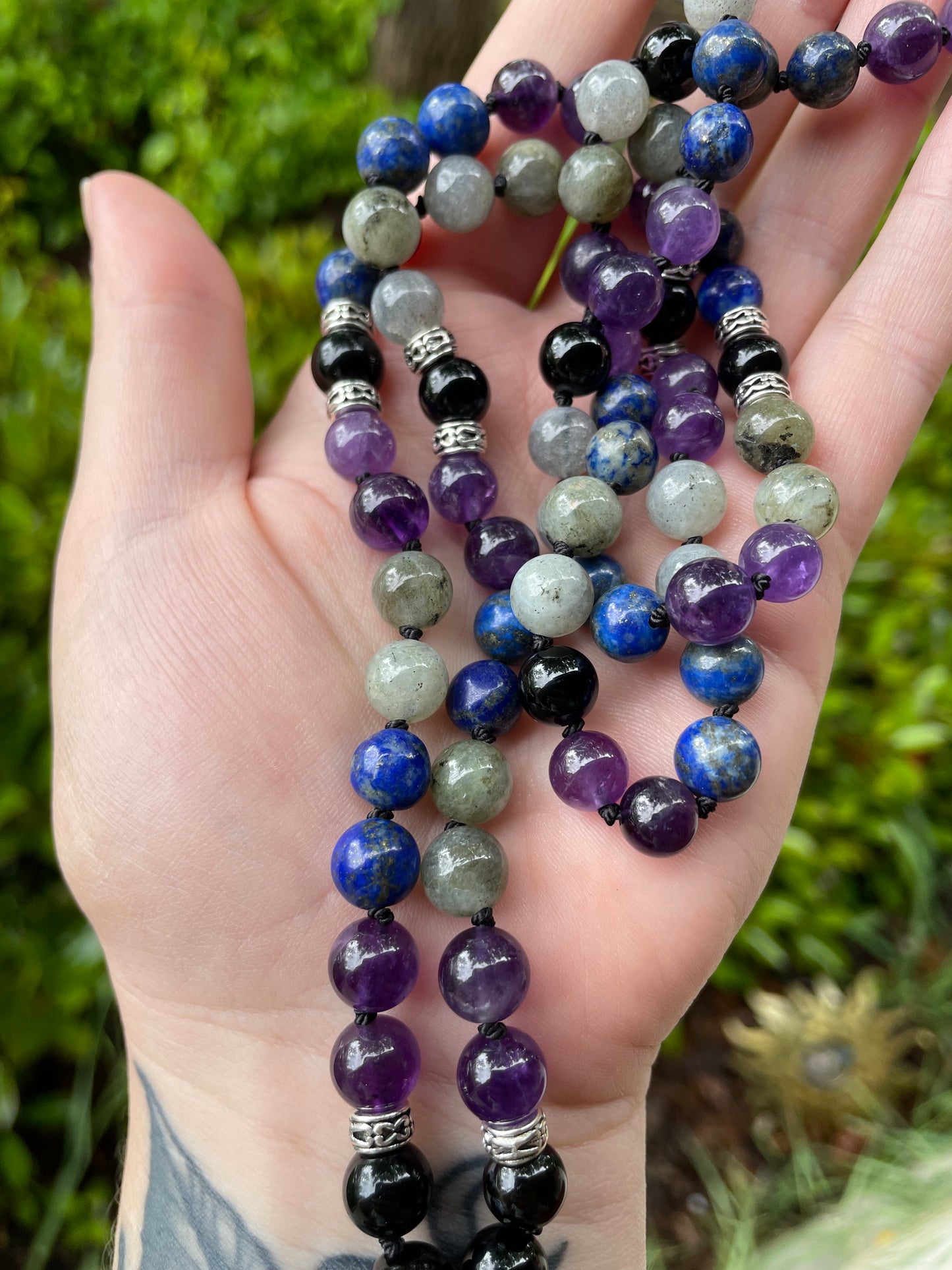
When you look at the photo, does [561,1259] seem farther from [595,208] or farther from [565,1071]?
[595,208]

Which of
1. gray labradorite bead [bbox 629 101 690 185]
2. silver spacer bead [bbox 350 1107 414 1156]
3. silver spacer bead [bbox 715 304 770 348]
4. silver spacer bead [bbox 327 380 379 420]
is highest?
gray labradorite bead [bbox 629 101 690 185]

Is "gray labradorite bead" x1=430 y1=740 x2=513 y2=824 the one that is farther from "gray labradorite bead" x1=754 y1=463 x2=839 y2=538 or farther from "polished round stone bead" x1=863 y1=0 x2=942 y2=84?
"polished round stone bead" x1=863 y1=0 x2=942 y2=84

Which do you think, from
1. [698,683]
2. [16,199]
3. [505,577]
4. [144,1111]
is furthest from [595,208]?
[16,199]

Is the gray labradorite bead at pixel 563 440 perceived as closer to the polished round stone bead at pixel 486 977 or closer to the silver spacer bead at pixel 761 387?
the silver spacer bead at pixel 761 387

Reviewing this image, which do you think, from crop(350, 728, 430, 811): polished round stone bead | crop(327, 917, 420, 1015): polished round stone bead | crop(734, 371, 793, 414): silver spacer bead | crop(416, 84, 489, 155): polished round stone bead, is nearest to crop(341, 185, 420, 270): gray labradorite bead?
crop(416, 84, 489, 155): polished round stone bead

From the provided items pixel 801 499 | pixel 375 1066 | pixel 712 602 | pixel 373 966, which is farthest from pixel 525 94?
pixel 375 1066

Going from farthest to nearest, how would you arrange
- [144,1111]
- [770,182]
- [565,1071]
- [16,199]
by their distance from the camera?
[16,199] < [770,182] < [144,1111] < [565,1071]
